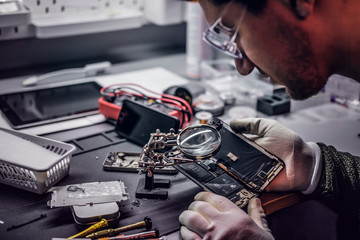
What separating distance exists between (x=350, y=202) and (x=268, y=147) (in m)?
0.30

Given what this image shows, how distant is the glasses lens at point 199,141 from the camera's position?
3.60 ft

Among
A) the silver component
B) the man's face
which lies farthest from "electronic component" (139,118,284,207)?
the man's face

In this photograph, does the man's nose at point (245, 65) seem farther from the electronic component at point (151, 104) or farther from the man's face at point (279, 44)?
the electronic component at point (151, 104)

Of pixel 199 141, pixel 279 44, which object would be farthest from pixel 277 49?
pixel 199 141

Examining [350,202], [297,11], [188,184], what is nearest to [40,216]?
[188,184]

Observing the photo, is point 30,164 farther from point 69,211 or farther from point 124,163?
point 124,163

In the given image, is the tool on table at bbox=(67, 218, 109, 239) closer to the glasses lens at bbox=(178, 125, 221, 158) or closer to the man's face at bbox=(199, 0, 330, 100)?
the glasses lens at bbox=(178, 125, 221, 158)

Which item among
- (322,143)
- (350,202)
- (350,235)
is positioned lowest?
(350,235)

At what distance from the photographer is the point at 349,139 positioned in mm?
1461

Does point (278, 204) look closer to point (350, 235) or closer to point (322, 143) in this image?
point (322, 143)

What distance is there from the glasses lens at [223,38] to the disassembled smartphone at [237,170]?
26cm

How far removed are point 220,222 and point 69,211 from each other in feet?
1.27

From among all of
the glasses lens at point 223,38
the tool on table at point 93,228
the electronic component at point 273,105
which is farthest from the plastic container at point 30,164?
the electronic component at point 273,105

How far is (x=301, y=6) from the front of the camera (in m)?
Result: 0.89
